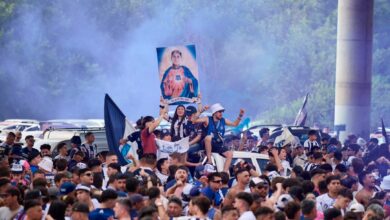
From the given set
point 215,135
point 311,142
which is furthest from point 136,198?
point 311,142

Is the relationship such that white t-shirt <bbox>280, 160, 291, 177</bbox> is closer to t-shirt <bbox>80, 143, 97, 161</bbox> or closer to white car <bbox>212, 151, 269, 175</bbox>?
white car <bbox>212, 151, 269, 175</bbox>

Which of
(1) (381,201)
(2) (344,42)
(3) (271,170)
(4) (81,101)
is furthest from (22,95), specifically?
(1) (381,201)

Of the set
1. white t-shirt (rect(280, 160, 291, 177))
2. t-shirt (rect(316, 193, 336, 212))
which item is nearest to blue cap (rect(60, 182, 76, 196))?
t-shirt (rect(316, 193, 336, 212))

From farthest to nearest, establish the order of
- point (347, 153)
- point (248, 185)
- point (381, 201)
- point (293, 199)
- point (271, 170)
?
point (347, 153) → point (271, 170) → point (248, 185) → point (381, 201) → point (293, 199)

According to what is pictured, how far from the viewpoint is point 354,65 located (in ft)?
117

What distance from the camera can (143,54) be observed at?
61469 mm

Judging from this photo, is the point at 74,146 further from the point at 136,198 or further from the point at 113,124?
the point at 136,198

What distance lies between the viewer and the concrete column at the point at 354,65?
35469mm

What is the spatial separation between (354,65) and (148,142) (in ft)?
47.8

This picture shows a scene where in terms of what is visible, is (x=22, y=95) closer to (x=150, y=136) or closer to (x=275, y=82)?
(x=275, y=82)

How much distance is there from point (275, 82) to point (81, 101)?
9.93 m

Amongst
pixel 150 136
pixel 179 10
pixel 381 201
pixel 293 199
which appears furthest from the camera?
pixel 179 10

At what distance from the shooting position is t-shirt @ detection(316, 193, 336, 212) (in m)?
16.9

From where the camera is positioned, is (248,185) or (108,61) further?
(108,61)
